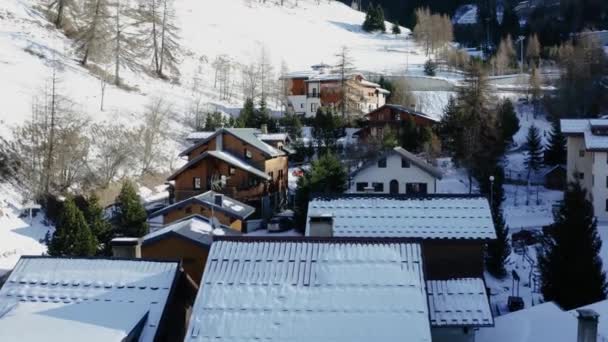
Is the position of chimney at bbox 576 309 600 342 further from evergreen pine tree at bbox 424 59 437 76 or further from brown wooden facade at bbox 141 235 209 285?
evergreen pine tree at bbox 424 59 437 76

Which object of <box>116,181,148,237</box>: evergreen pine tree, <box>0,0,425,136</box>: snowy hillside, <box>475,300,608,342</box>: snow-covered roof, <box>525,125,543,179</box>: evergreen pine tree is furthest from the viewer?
<box>0,0,425,136</box>: snowy hillside

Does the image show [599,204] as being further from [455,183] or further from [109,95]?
[109,95]

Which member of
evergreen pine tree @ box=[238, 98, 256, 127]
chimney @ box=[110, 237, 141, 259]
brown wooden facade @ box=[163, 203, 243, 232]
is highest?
evergreen pine tree @ box=[238, 98, 256, 127]

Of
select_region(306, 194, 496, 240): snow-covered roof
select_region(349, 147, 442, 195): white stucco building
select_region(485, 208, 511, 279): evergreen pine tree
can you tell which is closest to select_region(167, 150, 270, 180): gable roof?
select_region(349, 147, 442, 195): white stucco building

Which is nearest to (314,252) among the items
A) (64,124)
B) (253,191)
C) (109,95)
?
(253,191)

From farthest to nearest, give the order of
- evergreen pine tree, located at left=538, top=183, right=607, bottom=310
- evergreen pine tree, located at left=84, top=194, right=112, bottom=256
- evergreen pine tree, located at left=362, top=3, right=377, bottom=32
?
1. evergreen pine tree, located at left=362, top=3, right=377, bottom=32
2. evergreen pine tree, located at left=84, top=194, right=112, bottom=256
3. evergreen pine tree, located at left=538, top=183, right=607, bottom=310

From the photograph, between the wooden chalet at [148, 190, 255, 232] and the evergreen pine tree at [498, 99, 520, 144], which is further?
the evergreen pine tree at [498, 99, 520, 144]

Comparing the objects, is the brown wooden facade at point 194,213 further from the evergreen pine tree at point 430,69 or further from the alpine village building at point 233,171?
the evergreen pine tree at point 430,69
